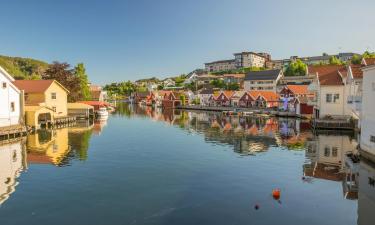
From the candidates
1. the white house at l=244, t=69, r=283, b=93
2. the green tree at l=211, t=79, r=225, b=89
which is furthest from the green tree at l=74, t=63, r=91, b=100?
the green tree at l=211, t=79, r=225, b=89

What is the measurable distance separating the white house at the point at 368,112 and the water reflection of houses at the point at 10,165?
31397mm

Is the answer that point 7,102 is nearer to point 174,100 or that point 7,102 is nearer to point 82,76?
point 82,76

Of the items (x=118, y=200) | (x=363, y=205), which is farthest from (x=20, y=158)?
(x=363, y=205)

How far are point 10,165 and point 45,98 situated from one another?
38.8m

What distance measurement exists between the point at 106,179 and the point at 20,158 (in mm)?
13610

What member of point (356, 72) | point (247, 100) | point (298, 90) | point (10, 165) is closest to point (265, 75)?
point (247, 100)

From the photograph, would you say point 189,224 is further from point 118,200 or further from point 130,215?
point 118,200

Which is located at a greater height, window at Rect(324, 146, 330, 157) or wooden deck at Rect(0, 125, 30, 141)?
wooden deck at Rect(0, 125, 30, 141)

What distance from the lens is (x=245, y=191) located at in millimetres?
23812

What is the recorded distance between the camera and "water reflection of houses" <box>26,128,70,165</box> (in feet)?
113

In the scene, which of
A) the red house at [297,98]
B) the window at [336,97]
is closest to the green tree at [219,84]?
the red house at [297,98]

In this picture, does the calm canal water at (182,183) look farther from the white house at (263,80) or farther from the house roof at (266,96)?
the white house at (263,80)

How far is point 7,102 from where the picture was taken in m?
49.6

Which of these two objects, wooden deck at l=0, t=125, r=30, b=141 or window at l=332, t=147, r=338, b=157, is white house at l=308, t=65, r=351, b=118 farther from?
wooden deck at l=0, t=125, r=30, b=141
